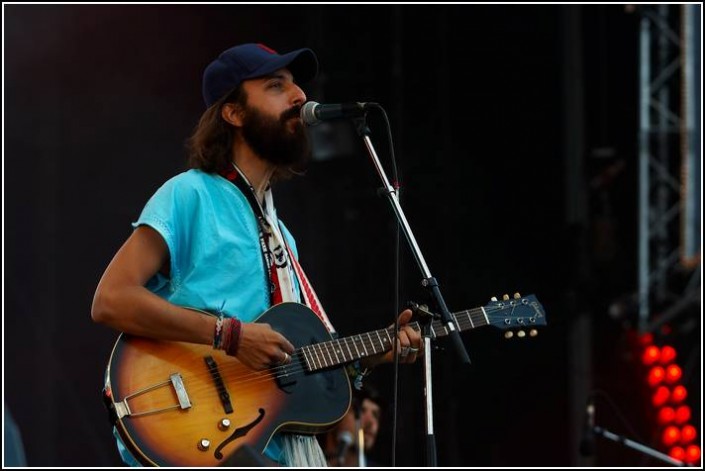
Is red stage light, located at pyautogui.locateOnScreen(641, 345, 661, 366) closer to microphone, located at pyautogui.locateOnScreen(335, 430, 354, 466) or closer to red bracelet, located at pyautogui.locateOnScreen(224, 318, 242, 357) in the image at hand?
microphone, located at pyautogui.locateOnScreen(335, 430, 354, 466)

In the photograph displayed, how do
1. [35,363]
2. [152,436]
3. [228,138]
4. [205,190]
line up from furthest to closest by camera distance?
[35,363], [228,138], [205,190], [152,436]

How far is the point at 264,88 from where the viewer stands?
173 inches

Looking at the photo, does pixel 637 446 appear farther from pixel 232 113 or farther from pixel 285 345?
pixel 232 113

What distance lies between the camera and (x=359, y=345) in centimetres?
417

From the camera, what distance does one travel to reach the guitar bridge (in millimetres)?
3822

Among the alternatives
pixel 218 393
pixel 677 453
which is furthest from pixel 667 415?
pixel 218 393

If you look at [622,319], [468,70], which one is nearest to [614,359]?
[622,319]

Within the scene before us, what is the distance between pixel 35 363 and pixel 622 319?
4179 mm

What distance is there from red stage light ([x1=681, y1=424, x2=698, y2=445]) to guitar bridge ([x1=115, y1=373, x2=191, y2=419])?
513 centimetres

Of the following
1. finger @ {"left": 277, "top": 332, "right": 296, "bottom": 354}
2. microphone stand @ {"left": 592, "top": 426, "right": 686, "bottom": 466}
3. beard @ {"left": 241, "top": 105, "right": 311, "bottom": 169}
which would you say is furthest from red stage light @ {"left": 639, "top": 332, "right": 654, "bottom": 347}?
finger @ {"left": 277, "top": 332, "right": 296, "bottom": 354}

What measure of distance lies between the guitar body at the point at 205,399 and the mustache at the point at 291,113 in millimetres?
731

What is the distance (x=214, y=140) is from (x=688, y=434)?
16.3 feet

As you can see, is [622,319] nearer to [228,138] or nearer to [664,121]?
[664,121]

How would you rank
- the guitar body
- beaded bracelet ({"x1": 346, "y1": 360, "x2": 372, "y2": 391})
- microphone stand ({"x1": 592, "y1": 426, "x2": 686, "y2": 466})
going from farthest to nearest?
microphone stand ({"x1": 592, "y1": 426, "x2": 686, "y2": 466}), beaded bracelet ({"x1": 346, "y1": 360, "x2": 372, "y2": 391}), the guitar body
